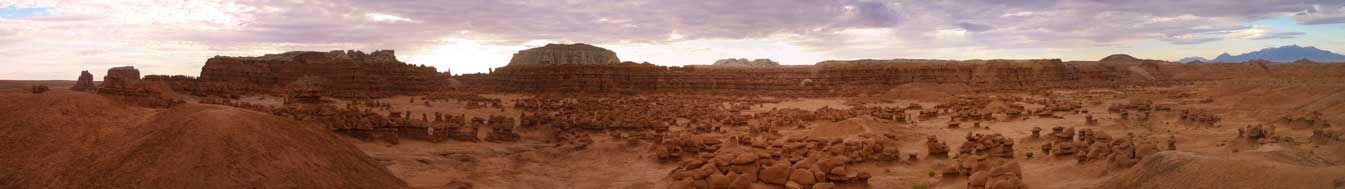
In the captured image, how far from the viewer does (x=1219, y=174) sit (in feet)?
25.7

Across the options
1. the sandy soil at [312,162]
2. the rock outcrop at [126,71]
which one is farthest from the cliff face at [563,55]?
the sandy soil at [312,162]

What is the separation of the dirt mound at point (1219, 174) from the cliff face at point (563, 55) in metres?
68.4

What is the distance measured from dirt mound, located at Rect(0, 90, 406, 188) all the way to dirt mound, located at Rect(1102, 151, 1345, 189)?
8685 mm

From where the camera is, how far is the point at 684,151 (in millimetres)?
16031

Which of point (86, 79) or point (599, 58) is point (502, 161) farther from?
point (599, 58)

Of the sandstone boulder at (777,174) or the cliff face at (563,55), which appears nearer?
the sandstone boulder at (777,174)

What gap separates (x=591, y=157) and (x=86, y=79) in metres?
39.9

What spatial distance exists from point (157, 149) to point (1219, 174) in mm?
10588

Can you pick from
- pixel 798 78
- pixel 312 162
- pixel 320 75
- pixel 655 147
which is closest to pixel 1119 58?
pixel 798 78

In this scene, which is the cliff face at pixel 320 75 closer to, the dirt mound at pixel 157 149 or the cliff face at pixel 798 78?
the cliff face at pixel 798 78

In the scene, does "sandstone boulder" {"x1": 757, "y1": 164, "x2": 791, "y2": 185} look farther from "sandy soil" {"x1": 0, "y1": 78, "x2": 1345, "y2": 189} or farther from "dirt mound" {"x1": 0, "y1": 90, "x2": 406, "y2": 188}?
"dirt mound" {"x1": 0, "y1": 90, "x2": 406, "y2": 188}

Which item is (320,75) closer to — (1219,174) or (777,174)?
(777,174)

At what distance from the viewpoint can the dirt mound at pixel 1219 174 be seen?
7355 millimetres

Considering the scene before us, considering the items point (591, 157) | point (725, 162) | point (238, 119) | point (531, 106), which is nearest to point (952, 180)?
point (725, 162)
